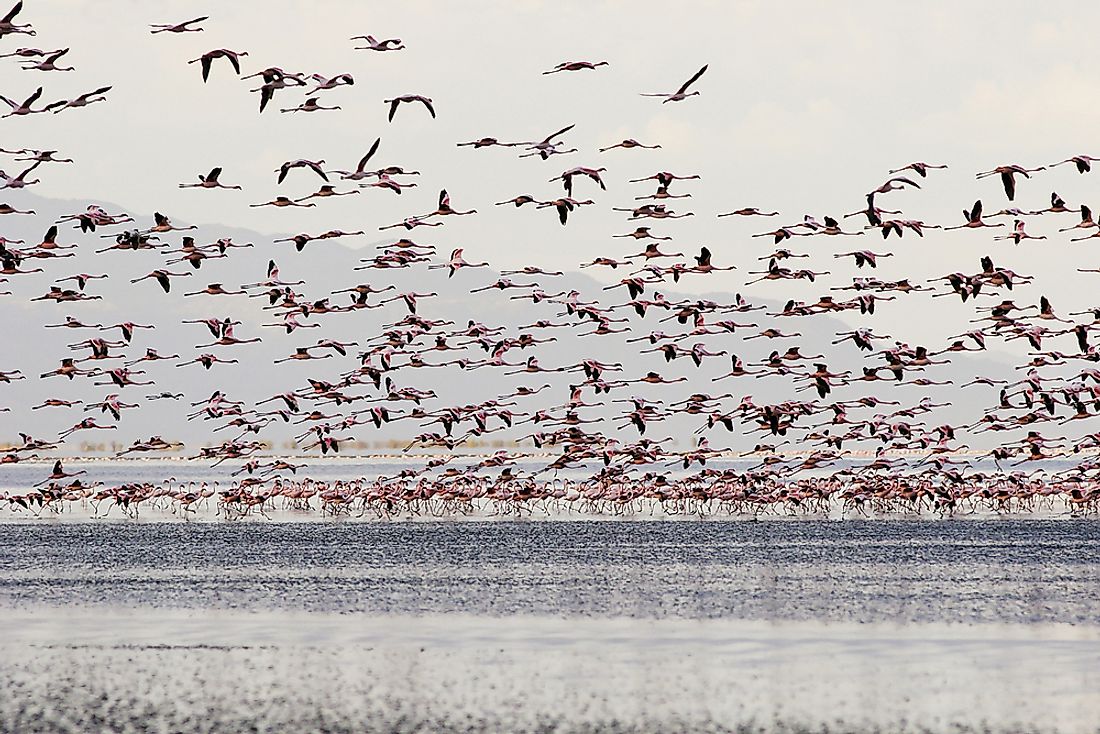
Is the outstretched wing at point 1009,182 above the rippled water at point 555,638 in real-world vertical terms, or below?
above

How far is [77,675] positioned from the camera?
3048cm

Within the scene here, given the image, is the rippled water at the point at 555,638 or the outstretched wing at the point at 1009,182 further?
the outstretched wing at the point at 1009,182

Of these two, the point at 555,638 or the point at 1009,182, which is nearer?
the point at 555,638

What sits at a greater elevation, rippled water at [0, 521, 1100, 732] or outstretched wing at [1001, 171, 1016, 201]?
outstretched wing at [1001, 171, 1016, 201]

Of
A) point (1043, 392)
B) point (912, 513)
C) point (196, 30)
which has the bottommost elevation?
point (912, 513)

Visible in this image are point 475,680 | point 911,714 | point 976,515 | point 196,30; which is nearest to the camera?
point 911,714

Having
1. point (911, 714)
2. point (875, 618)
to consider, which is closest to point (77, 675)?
point (911, 714)

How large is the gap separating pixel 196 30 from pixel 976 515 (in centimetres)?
5630

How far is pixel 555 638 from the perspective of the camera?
3491cm

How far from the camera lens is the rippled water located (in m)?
26.9

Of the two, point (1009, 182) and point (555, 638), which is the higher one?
point (1009, 182)

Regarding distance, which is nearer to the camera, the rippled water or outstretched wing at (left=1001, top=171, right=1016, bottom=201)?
the rippled water

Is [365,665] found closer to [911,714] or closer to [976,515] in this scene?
[911,714]

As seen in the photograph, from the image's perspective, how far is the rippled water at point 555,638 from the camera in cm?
2691
